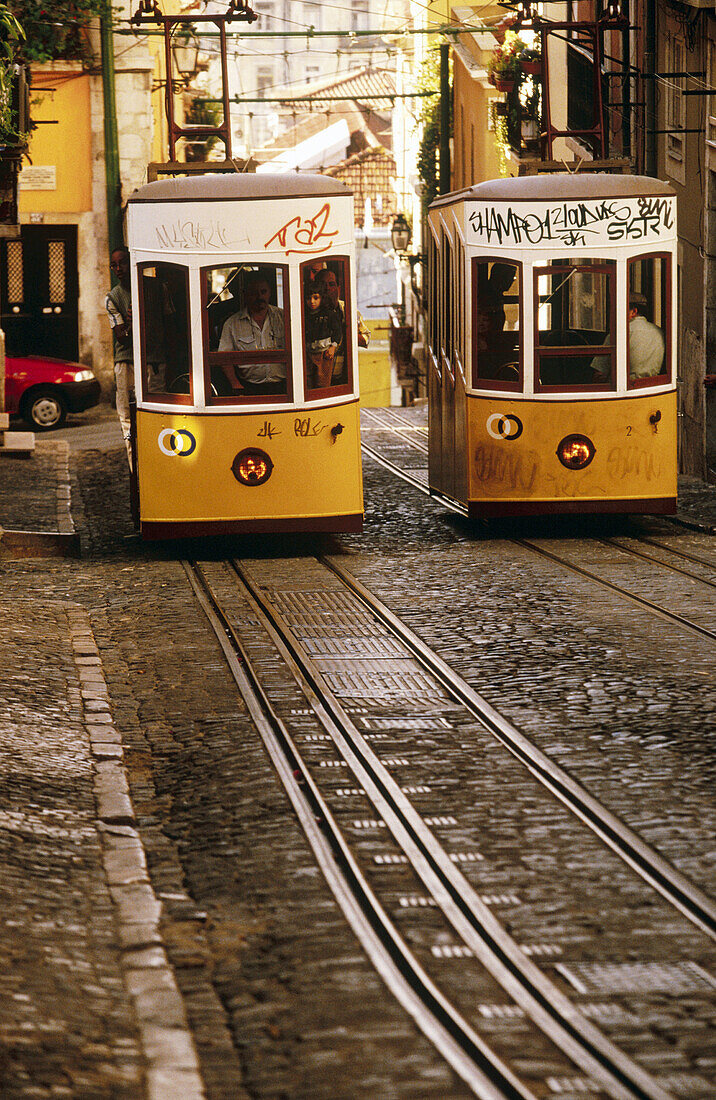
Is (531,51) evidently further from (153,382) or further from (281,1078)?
(281,1078)

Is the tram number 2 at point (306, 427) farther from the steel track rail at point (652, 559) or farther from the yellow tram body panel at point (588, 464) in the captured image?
the steel track rail at point (652, 559)

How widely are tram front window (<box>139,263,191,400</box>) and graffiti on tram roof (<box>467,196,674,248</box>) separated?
2.76 m

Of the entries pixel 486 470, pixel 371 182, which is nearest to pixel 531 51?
pixel 486 470

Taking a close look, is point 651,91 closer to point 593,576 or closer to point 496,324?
point 496,324

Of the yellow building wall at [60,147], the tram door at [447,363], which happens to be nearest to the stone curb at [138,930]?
the tram door at [447,363]

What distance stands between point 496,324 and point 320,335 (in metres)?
1.81

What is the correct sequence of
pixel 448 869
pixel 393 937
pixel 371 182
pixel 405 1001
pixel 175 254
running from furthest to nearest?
1. pixel 371 182
2. pixel 175 254
3. pixel 448 869
4. pixel 393 937
5. pixel 405 1001

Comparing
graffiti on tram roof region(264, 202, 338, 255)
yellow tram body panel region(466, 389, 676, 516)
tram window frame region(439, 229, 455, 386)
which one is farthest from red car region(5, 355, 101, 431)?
graffiti on tram roof region(264, 202, 338, 255)

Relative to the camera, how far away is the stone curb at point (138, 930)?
4.36 metres

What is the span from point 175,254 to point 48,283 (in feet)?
57.0

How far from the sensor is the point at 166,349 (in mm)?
12758

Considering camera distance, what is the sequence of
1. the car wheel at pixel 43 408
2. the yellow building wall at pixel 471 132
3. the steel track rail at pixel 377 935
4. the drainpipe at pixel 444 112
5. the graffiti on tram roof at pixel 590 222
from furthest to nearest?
the drainpipe at pixel 444 112 < the yellow building wall at pixel 471 132 < the car wheel at pixel 43 408 < the graffiti on tram roof at pixel 590 222 < the steel track rail at pixel 377 935

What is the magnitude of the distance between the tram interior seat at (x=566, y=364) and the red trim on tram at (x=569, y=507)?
38.0 inches

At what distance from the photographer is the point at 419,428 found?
26125 mm
